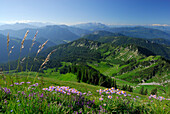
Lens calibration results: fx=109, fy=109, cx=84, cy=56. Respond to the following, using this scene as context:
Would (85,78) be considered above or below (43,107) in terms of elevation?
below

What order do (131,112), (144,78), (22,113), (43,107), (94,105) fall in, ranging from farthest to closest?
(144,78)
(94,105)
(131,112)
(43,107)
(22,113)

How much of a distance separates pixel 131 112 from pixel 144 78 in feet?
723

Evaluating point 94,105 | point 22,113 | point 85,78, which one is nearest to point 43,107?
point 22,113

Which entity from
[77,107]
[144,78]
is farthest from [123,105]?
[144,78]

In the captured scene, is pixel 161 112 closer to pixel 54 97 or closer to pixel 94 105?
pixel 94 105

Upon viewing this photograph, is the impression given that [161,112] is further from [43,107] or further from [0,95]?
[0,95]

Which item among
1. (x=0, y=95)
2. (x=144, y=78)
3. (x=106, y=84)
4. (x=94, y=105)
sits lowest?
(x=144, y=78)

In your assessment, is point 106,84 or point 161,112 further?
point 106,84

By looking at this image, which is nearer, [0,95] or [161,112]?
[161,112]

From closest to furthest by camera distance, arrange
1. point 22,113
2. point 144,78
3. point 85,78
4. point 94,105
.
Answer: point 22,113, point 94,105, point 85,78, point 144,78

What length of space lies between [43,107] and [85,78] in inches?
3081

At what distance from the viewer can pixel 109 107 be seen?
3.57 meters

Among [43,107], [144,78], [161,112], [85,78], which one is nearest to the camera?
[43,107]

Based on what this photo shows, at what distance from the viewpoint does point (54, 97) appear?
13.6ft
